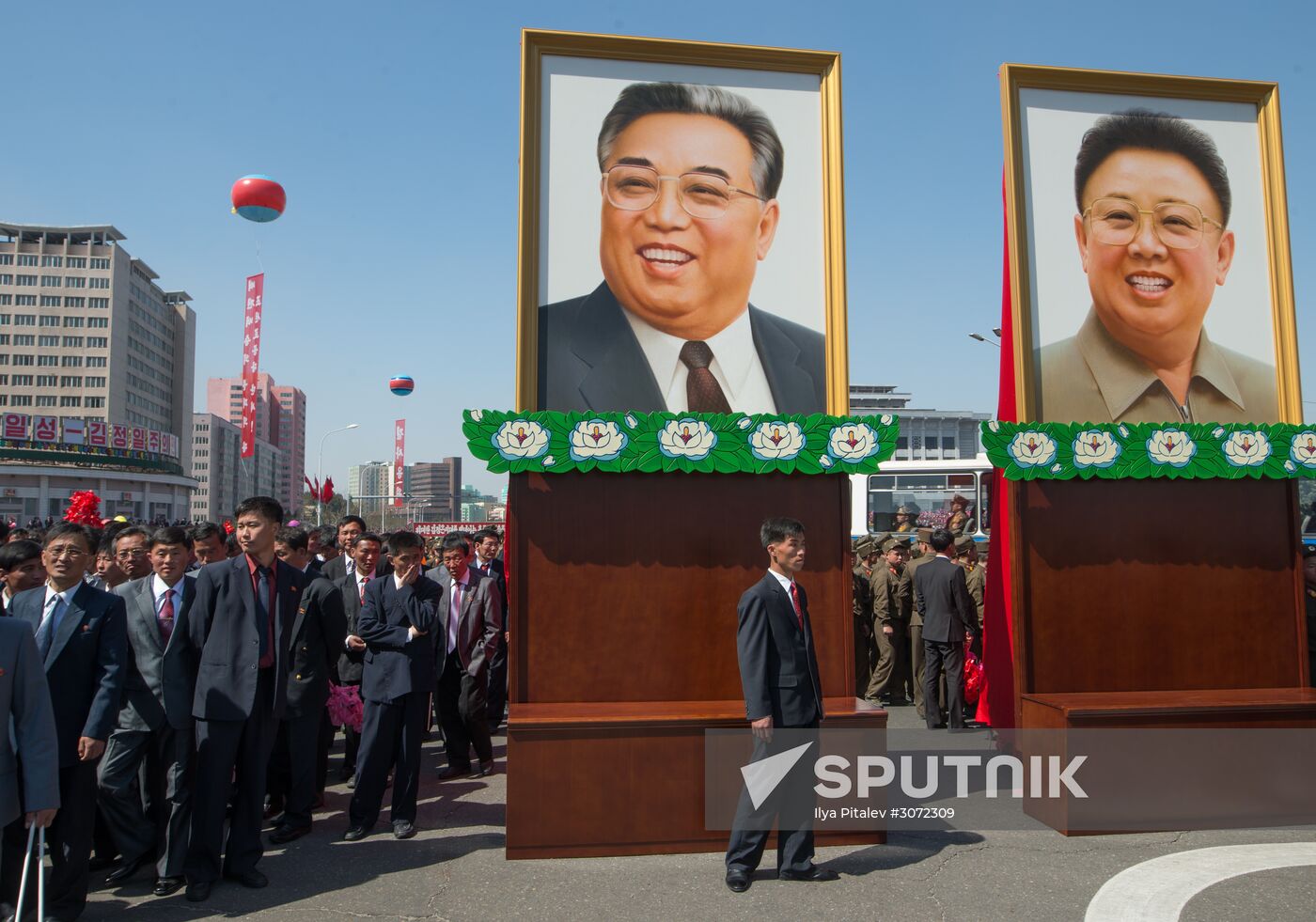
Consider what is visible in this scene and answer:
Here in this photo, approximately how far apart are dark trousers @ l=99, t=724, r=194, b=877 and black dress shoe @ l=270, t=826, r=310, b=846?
26.8 inches

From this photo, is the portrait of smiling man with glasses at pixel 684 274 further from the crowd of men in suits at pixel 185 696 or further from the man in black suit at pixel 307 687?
the man in black suit at pixel 307 687

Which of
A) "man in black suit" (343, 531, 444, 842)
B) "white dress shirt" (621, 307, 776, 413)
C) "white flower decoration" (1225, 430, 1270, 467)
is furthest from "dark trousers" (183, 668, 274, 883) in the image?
"white flower decoration" (1225, 430, 1270, 467)

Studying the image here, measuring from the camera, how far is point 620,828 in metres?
5.39

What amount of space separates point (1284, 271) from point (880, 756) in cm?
498

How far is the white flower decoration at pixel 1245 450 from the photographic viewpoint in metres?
6.53

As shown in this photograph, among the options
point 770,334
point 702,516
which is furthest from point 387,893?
point 770,334

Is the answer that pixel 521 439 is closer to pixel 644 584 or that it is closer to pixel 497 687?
pixel 644 584

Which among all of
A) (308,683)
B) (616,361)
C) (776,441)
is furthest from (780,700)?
(308,683)

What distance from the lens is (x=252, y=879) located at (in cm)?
492

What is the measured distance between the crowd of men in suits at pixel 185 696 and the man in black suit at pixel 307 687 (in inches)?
0.5

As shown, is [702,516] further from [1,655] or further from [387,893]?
[1,655]

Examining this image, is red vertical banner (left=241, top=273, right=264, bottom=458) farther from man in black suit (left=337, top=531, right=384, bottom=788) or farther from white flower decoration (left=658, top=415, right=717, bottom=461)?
white flower decoration (left=658, top=415, right=717, bottom=461)

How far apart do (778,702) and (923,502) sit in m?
14.4

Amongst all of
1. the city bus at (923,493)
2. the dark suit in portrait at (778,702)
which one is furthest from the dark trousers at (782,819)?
the city bus at (923,493)
